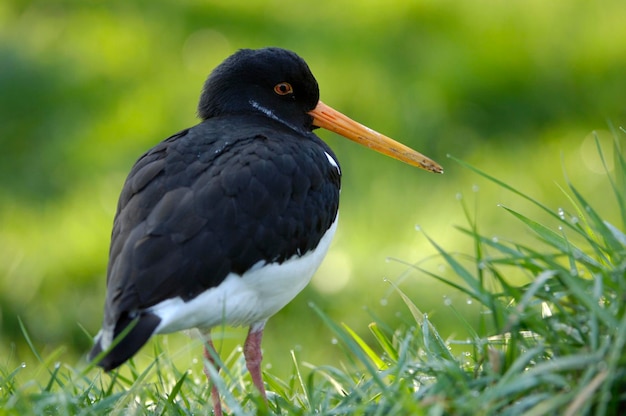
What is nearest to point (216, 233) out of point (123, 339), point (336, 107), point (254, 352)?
point (123, 339)

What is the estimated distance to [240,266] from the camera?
159 inches

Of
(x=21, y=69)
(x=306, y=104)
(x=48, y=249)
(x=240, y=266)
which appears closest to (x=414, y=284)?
(x=306, y=104)

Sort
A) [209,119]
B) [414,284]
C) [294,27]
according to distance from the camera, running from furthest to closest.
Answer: [294,27] < [414,284] < [209,119]

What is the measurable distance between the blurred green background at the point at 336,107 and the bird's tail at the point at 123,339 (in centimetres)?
354

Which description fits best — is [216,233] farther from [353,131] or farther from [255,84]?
[353,131]

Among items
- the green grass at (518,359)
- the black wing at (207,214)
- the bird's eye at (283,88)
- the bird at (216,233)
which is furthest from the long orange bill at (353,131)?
the green grass at (518,359)

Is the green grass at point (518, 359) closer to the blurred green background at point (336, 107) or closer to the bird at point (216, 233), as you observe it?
the bird at point (216, 233)

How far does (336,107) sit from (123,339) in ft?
17.7

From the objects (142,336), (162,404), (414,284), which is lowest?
(414,284)

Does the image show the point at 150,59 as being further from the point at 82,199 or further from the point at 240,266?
the point at 240,266

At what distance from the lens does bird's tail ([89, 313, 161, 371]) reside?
3.65m

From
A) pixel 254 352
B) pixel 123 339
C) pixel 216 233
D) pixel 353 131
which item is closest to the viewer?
pixel 123 339

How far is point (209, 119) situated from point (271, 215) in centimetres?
110

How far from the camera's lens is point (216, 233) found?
13.1ft
